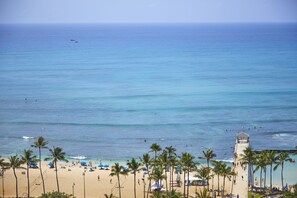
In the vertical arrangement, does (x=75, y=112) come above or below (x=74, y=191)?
above

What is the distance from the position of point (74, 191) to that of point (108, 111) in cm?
4294

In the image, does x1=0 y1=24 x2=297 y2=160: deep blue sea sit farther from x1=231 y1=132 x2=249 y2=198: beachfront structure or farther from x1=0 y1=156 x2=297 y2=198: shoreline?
x1=231 y1=132 x2=249 y2=198: beachfront structure

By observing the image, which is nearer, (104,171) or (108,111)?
(104,171)

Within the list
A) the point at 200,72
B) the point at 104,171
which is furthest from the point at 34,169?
the point at 200,72

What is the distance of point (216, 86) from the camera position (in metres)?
128

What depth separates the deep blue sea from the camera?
8344cm

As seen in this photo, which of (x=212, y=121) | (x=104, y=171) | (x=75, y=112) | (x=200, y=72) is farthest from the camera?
(x=200, y=72)

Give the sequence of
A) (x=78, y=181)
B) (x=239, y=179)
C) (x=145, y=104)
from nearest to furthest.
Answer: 1. (x=239, y=179)
2. (x=78, y=181)
3. (x=145, y=104)

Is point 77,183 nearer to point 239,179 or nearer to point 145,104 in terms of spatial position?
point 239,179

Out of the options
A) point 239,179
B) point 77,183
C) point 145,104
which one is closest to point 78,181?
point 77,183

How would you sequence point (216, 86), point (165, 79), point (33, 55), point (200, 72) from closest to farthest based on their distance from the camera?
point (216, 86), point (165, 79), point (200, 72), point (33, 55)

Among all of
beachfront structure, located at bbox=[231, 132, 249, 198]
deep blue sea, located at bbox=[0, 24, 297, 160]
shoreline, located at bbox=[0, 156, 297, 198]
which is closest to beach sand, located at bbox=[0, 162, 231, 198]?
shoreline, located at bbox=[0, 156, 297, 198]

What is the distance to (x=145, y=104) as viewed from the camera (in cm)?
10881

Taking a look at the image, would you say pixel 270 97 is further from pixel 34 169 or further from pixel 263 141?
pixel 34 169
